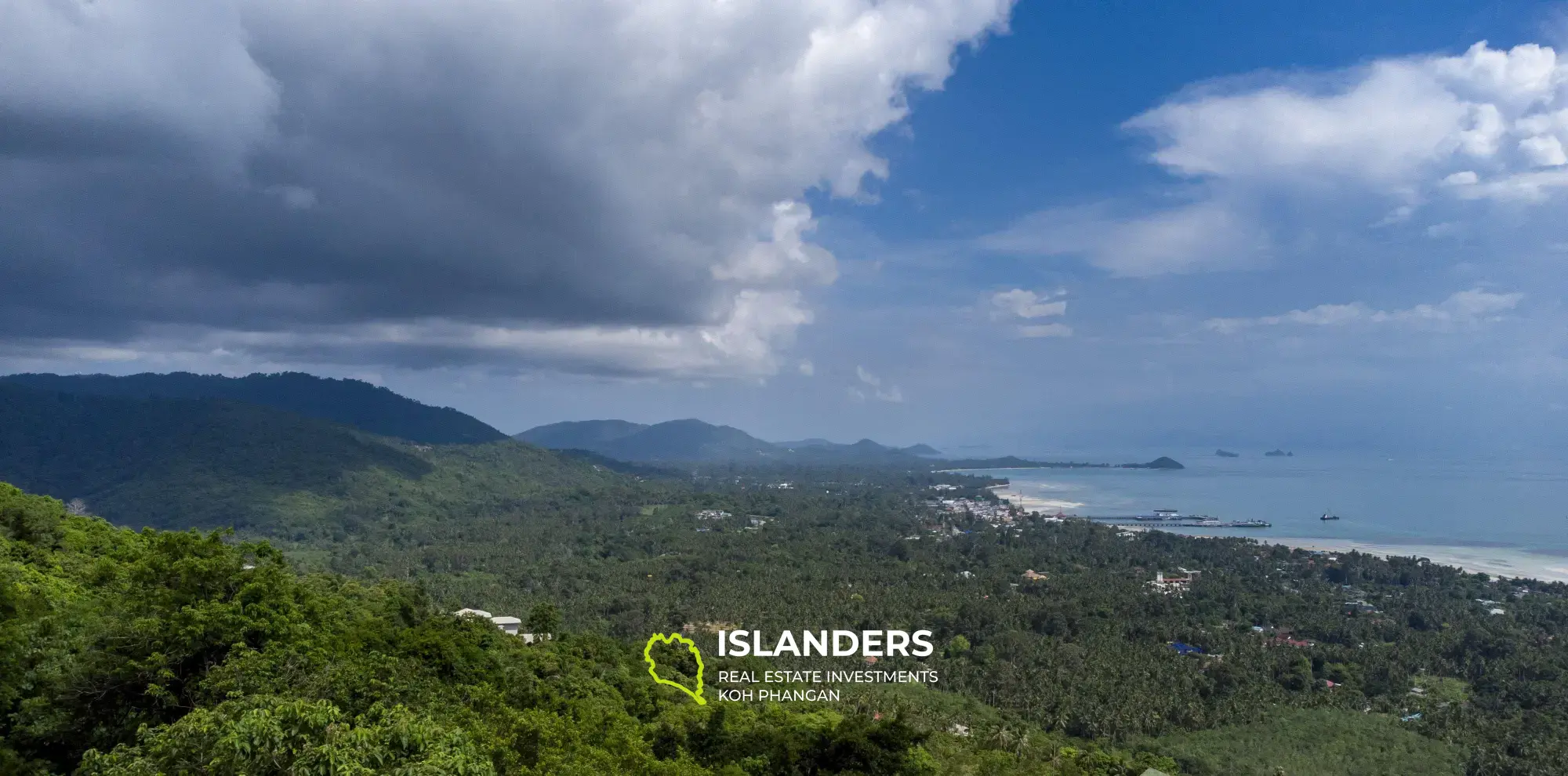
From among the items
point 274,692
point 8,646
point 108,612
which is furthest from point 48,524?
Answer: point 274,692

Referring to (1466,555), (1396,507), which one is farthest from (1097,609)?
(1396,507)

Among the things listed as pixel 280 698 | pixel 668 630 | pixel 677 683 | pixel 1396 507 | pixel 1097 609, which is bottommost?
pixel 668 630

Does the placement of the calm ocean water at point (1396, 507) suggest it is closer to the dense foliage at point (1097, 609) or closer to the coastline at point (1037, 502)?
the coastline at point (1037, 502)

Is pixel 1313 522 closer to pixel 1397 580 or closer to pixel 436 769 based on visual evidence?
pixel 1397 580

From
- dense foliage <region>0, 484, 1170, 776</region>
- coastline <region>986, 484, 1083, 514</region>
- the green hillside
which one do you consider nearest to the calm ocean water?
coastline <region>986, 484, 1083, 514</region>

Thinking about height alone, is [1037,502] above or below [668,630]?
above

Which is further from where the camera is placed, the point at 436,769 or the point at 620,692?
the point at 620,692

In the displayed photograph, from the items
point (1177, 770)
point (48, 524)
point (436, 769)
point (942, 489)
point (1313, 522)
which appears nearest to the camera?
point (436, 769)

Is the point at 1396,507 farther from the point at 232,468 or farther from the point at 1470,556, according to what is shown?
the point at 232,468
